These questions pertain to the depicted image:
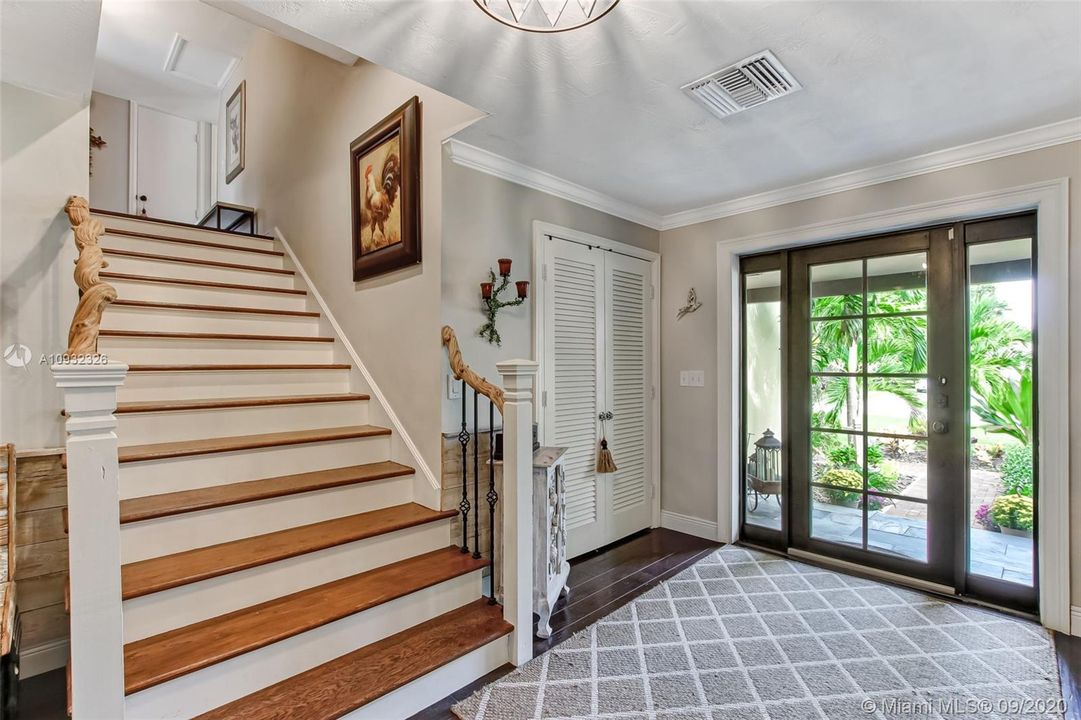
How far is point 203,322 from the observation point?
9.77 ft

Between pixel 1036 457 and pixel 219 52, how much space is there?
7.02m

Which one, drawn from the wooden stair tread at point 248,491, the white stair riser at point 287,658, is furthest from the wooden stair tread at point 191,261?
the white stair riser at point 287,658

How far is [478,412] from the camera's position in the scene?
250cm

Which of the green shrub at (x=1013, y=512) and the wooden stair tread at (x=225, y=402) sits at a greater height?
the wooden stair tread at (x=225, y=402)

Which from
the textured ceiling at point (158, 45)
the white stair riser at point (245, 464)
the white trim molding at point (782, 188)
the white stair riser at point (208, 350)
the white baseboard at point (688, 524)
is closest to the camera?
the white stair riser at point (245, 464)

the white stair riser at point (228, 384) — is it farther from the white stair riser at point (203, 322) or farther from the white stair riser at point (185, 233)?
the white stair riser at point (185, 233)

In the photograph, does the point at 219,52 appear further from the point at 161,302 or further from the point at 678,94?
the point at 678,94

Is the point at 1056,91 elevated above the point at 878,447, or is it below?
above

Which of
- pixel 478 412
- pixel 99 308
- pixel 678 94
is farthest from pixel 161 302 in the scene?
pixel 678 94

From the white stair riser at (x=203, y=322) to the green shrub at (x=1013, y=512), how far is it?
165 inches

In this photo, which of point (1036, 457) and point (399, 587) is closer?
point (399, 587)

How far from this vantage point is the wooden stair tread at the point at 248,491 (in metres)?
1.82

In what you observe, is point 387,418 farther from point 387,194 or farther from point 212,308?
point 212,308

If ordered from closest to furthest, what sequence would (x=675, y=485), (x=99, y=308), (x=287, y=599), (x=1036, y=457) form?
1. (x=99, y=308)
2. (x=287, y=599)
3. (x=1036, y=457)
4. (x=675, y=485)
